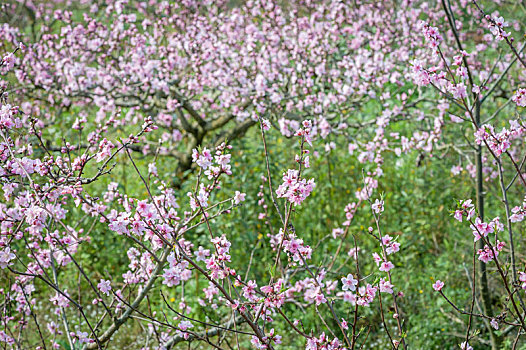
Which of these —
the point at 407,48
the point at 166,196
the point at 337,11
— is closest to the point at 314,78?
the point at 337,11

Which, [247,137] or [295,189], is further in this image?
[247,137]

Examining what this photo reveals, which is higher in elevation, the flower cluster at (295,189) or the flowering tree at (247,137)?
the flowering tree at (247,137)

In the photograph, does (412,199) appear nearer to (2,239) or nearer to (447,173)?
(447,173)

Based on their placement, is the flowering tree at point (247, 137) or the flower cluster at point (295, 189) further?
the flowering tree at point (247, 137)

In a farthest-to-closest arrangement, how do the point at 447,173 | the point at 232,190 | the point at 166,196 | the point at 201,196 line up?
the point at 447,173 → the point at 232,190 → the point at 166,196 → the point at 201,196

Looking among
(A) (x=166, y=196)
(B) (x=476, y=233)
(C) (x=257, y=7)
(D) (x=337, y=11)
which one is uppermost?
(C) (x=257, y=7)

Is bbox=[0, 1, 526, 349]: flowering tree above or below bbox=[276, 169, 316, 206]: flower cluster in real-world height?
above

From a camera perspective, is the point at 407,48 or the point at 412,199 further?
the point at 407,48

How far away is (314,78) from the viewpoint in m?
5.29

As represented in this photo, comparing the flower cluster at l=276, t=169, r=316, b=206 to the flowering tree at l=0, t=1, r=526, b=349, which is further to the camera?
the flowering tree at l=0, t=1, r=526, b=349

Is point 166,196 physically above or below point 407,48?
below

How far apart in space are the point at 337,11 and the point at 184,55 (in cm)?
171

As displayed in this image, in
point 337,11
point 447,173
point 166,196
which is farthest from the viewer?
point 337,11

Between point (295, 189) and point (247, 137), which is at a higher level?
point (247, 137)
